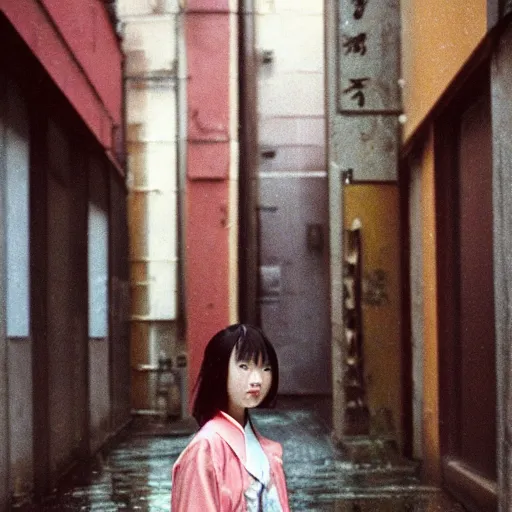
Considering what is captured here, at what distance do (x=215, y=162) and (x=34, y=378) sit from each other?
20.0 ft

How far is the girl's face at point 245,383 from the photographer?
314 cm

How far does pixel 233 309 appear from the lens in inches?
534

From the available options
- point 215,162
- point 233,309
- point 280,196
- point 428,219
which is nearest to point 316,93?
point 280,196

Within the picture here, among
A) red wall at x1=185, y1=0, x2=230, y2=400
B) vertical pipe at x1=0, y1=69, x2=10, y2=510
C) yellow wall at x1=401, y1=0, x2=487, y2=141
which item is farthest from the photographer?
red wall at x1=185, y1=0, x2=230, y2=400

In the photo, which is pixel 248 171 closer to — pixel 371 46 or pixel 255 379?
pixel 371 46

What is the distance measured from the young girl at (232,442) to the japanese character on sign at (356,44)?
6982 mm

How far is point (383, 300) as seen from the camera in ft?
33.1

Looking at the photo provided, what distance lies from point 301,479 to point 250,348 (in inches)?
221

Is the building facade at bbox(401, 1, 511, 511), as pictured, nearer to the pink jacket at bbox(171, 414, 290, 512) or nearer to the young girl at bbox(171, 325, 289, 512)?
the young girl at bbox(171, 325, 289, 512)

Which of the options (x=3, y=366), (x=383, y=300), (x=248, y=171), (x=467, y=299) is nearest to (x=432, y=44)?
(x=467, y=299)

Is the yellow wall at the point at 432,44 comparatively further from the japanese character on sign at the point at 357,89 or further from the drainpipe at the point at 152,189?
the drainpipe at the point at 152,189

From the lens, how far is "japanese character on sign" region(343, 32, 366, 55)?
983 centimetres

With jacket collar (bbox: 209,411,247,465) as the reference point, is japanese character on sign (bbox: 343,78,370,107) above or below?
above

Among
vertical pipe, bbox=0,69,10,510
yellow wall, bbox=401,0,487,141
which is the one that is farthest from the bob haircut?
vertical pipe, bbox=0,69,10,510
